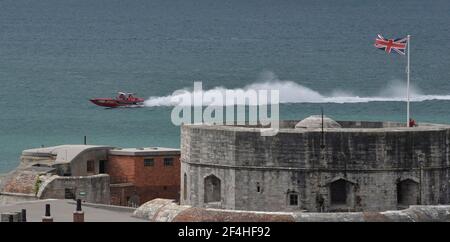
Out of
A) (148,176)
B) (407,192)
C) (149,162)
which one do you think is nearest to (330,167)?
(407,192)

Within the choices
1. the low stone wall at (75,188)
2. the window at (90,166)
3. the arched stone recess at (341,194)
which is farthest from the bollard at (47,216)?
the window at (90,166)

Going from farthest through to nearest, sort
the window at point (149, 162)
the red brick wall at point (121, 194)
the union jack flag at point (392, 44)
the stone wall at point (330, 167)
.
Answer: the window at point (149, 162)
the red brick wall at point (121, 194)
the union jack flag at point (392, 44)
the stone wall at point (330, 167)

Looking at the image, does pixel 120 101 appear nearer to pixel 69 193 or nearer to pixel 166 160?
pixel 166 160

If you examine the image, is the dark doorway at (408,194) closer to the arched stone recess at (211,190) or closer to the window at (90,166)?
the arched stone recess at (211,190)

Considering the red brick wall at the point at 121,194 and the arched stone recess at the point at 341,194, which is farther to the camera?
the red brick wall at the point at 121,194

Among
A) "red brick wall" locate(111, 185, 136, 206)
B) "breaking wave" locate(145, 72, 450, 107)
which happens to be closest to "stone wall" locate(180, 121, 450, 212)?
"red brick wall" locate(111, 185, 136, 206)
